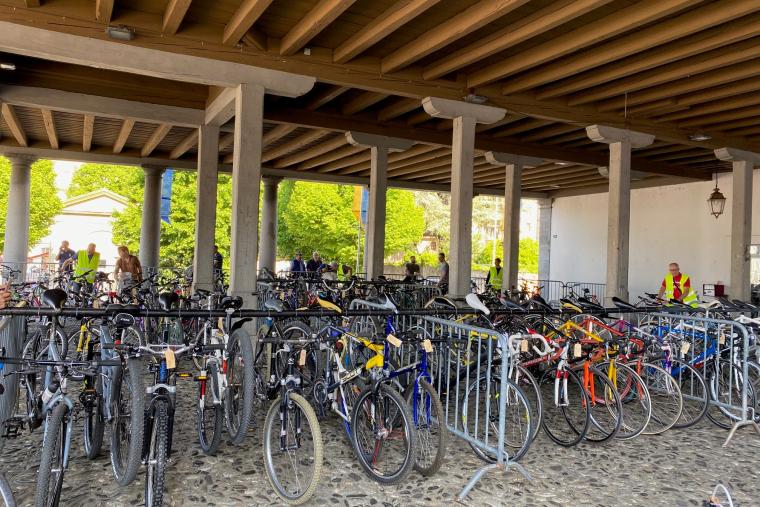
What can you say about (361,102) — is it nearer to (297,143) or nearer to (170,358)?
(297,143)

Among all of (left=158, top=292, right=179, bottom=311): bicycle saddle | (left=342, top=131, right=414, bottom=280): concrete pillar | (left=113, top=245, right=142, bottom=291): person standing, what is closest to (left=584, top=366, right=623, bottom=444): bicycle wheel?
(left=158, top=292, right=179, bottom=311): bicycle saddle

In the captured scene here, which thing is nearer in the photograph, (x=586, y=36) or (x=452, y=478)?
(x=452, y=478)

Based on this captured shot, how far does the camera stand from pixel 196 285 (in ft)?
30.2

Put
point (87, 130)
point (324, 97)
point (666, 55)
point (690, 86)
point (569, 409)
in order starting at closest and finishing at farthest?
point (569, 409)
point (666, 55)
point (690, 86)
point (324, 97)
point (87, 130)

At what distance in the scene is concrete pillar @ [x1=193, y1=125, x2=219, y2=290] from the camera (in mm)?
9344

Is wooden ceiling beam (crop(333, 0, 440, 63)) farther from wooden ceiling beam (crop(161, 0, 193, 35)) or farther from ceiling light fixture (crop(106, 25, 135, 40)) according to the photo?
ceiling light fixture (crop(106, 25, 135, 40))

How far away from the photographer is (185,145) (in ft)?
46.9

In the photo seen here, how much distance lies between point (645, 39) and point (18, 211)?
15.4m

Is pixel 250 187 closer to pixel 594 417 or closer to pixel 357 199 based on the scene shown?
pixel 594 417

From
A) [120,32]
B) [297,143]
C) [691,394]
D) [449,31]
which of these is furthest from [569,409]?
[297,143]

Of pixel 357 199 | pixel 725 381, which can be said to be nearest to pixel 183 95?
pixel 725 381

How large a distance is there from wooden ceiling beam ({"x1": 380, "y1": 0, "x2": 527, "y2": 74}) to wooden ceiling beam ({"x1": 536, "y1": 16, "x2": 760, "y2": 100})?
7.66ft

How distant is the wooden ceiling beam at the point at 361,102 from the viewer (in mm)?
9268

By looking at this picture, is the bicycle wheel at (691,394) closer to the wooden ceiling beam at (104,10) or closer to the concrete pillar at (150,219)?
the wooden ceiling beam at (104,10)
